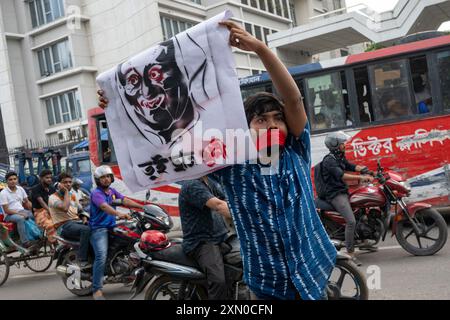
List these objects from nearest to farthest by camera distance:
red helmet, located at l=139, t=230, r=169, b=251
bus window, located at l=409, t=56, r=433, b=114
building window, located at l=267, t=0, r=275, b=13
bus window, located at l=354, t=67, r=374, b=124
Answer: red helmet, located at l=139, t=230, r=169, b=251 < bus window, located at l=409, t=56, r=433, b=114 < bus window, located at l=354, t=67, r=374, b=124 < building window, located at l=267, t=0, r=275, b=13

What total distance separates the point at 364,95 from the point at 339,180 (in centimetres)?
273

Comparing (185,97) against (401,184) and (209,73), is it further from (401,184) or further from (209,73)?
(401,184)

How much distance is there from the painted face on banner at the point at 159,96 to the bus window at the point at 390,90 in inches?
252

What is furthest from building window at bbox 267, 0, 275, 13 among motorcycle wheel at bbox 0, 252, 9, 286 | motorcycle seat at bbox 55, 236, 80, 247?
motorcycle seat at bbox 55, 236, 80, 247

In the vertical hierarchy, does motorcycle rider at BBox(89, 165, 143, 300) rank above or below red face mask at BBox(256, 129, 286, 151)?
below

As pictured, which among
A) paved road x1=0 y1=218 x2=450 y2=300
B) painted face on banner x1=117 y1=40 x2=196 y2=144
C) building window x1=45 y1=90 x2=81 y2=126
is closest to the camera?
painted face on banner x1=117 y1=40 x2=196 y2=144

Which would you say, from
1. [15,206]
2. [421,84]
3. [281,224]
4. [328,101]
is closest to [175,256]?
[281,224]

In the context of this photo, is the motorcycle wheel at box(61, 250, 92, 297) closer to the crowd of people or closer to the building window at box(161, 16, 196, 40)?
the crowd of people

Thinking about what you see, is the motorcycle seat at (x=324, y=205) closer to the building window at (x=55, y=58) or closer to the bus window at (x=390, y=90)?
the bus window at (x=390, y=90)

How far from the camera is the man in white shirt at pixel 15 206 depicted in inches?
301

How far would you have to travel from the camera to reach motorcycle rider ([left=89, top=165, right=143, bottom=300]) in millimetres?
5418

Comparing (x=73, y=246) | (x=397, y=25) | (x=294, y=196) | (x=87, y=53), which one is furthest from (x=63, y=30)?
(x=294, y=196)

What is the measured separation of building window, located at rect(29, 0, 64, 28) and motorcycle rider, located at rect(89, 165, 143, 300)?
2387 cm
